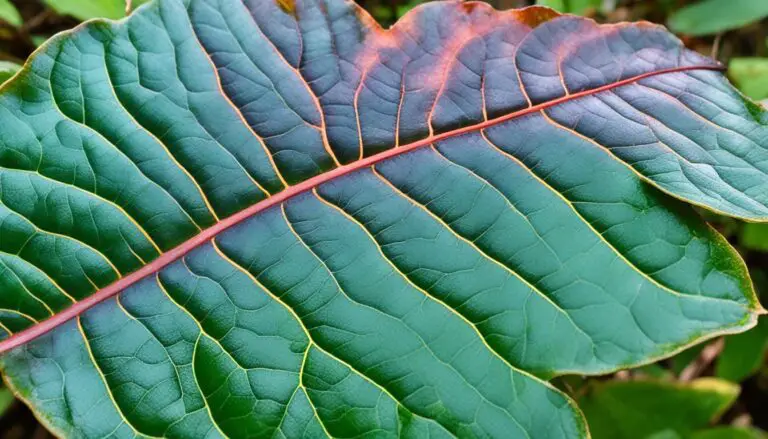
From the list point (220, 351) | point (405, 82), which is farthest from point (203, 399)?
point (405, 82)

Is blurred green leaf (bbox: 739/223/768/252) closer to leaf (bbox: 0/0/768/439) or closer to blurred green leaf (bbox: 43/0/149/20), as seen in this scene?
leaf (bbox: 0/0/768/439)

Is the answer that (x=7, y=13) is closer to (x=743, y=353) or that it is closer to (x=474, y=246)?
(x=474, y=246)

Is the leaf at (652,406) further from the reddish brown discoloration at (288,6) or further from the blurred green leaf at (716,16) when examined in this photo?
the reddish brown discoloration at (288,6)

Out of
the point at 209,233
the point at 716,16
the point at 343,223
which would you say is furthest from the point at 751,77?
the point at 209,233

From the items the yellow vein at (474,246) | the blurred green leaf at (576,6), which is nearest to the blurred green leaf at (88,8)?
the yellow vein at (474,246)

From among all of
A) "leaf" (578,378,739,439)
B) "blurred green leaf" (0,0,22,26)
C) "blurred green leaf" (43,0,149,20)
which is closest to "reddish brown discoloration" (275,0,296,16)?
"blurred green leaf" (43,0,149,20)

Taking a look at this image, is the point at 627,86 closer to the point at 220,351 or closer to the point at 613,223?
the point at 613,223
